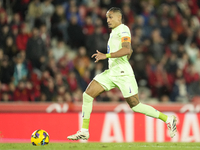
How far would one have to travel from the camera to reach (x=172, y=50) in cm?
1303

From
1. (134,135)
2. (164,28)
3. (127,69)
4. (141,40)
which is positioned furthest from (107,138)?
(164,28)

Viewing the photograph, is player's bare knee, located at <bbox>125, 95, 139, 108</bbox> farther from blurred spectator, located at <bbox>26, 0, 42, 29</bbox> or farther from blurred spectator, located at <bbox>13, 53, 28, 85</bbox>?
blurred spectator, located at <bbox>26, 0, 42, 29</bbox>

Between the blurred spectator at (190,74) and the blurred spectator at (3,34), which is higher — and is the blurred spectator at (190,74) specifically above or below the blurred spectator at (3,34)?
below

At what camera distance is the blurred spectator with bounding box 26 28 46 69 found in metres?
11.5

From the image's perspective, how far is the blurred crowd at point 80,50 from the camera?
1112cm

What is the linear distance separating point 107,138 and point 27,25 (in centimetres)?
477

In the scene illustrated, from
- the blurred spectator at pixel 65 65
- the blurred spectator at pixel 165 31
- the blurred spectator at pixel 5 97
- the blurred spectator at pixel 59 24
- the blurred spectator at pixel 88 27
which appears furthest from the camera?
the blurred spectator at pixel 165 31

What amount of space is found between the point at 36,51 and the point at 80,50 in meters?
1.28

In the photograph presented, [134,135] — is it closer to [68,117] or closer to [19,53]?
[68,117]

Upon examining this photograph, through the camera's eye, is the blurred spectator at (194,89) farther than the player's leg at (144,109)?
Yes

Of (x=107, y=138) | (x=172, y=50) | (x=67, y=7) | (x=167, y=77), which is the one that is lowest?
(x=107, y=138)

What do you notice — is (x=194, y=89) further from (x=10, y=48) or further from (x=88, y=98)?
(x=88, y=98)

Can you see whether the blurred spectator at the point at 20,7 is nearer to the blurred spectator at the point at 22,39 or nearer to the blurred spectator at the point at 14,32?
the blurred spectator at the point at 22,39

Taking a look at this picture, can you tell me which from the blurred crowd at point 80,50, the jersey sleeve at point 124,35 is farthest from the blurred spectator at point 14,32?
the jersey sleeve at point 124,35
